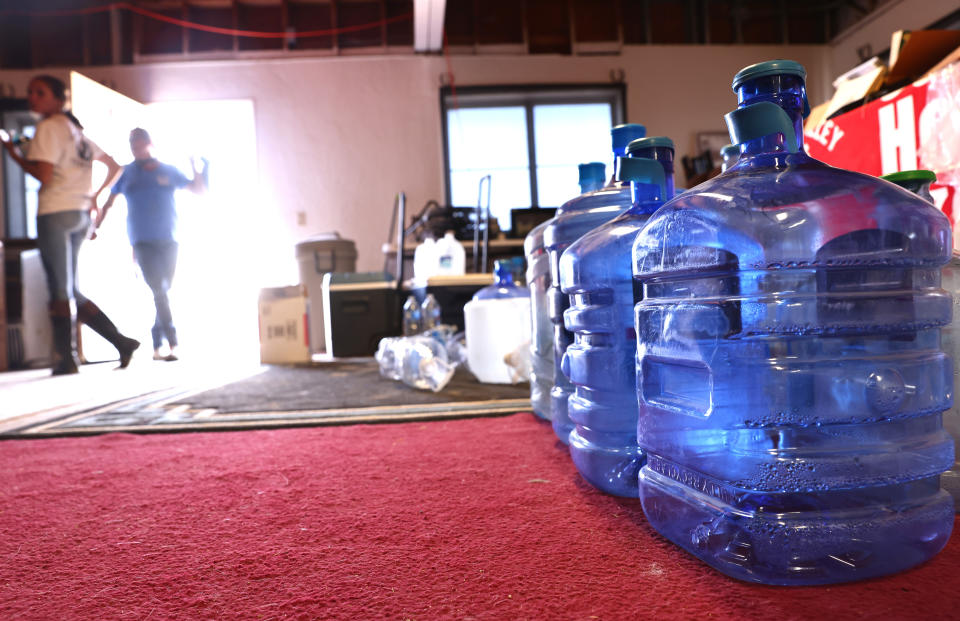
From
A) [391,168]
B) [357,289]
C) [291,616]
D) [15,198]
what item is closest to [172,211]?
[357,289]

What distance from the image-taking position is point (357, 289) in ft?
12.6

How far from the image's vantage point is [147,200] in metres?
3.72

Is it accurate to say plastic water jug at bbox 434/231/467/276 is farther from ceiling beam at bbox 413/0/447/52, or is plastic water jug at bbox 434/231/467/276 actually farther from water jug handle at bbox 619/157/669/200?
water jug handle at bbox 619/157/669/200

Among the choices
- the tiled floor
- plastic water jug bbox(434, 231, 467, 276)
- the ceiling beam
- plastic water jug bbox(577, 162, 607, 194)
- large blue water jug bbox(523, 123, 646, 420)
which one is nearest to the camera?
plastic water jug bbox(577, 162, 607, 194)

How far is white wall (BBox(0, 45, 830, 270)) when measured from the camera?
576 cm

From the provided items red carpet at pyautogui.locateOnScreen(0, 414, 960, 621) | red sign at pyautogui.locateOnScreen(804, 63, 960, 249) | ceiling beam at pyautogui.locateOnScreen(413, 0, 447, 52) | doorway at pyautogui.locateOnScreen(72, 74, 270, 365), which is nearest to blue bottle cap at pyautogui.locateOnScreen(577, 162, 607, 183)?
red carpet at pyautogui.locateOnScreen(0, 414, 960, 621)

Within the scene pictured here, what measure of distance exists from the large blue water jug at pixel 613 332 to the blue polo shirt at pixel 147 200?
3.71m

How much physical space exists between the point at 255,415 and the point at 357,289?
2344 millimetres

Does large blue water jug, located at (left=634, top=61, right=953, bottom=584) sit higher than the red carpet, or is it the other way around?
large blue water jug, located at (left=634, top=61, right=953, bottom=584)

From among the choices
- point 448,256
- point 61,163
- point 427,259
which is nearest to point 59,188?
point 61,163

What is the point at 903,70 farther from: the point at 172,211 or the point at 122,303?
the point at 122,303

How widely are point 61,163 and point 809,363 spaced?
388 centimetres

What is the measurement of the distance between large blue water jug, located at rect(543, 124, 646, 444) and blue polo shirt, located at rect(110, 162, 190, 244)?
3515 millimetres

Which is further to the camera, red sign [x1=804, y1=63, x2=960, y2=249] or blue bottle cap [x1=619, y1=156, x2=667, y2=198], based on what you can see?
red sign [x1=804, y1=63, x2=960, y2=249]
